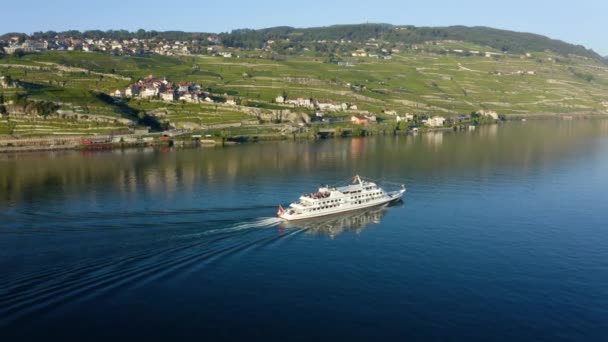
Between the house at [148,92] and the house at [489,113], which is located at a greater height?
the house at [148,92]

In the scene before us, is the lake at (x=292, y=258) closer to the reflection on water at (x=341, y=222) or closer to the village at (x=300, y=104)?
the reflection on water at (x=341, y=222)

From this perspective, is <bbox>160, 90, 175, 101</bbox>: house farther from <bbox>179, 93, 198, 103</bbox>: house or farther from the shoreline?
the shoreline

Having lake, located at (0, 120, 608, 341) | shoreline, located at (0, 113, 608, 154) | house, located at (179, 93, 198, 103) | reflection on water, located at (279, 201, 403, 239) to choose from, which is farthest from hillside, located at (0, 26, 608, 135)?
reflection on water, located at (279, 201, 403, 239)

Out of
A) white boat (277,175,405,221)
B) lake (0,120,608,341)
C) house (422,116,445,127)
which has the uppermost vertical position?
house (422,116,445,127)

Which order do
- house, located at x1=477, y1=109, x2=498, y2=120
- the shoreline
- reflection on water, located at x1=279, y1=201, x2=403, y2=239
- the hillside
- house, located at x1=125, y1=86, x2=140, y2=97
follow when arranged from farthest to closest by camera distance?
house, located at x1=477, y1=109, x2=498, y2=120 < house, located at x1=125, y1=86, x2=140, y2=97 < the hillside < the shoreline < reflection on water, located at x1=279, y1=201, x2=403, y2=239

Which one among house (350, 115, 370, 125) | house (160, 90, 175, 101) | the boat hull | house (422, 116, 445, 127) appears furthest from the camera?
house (422, 116, 445, 127)

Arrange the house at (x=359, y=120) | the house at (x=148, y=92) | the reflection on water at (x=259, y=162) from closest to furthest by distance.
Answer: the reflection on water at (x=259, y=162), the house at (x=359, y=120), the house at (x=148, y=92)

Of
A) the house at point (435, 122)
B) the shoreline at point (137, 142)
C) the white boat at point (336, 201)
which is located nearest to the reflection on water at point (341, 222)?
the white boat at point (336, 201)

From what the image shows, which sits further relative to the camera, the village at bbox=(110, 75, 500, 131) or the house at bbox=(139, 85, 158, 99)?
the house at bbox=(139, 85, 158, 99)
